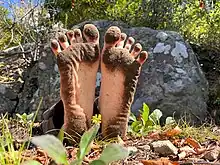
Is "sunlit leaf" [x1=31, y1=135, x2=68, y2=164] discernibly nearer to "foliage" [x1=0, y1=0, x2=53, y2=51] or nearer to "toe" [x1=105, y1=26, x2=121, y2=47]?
"toe" [x1=105, y1=26, x2=121, y2=47]

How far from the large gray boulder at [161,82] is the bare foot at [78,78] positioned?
125cm

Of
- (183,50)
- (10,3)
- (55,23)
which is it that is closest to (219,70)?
(183,50)

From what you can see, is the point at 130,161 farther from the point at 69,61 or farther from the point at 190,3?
the point at 190,3

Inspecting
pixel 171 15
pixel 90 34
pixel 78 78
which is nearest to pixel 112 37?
pixel 90 34

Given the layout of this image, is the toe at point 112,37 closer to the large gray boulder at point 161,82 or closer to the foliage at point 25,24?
the large gray boulder at point 161,82

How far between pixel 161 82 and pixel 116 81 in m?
1.43

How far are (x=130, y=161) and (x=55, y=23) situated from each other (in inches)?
138

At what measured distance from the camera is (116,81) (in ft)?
6.53

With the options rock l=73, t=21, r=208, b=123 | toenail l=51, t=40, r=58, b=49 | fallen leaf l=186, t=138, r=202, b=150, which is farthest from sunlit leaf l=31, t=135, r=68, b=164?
rock l=73, t=21, r=208, b=123

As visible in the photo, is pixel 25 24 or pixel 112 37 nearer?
pixel 112 37

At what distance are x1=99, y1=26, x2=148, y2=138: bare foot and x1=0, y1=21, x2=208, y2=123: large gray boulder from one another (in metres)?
1.19

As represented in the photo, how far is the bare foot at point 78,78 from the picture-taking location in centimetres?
190

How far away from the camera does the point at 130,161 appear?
1533 mm

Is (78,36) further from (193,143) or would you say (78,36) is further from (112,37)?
(193,143)
